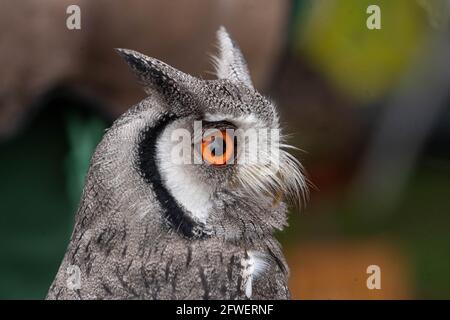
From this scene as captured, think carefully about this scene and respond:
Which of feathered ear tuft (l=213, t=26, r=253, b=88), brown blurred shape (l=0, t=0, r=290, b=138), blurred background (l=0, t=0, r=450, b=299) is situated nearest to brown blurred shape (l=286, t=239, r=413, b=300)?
blurred background (l=0, t=0, r=450, b=299)

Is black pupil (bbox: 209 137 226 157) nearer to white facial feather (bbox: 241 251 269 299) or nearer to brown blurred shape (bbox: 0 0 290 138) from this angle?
white facial feather (bbox: 241 251 269 299)

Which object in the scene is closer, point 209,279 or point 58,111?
point 209,279

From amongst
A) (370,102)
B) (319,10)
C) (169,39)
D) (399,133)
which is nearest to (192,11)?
(169,39)

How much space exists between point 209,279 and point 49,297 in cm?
47

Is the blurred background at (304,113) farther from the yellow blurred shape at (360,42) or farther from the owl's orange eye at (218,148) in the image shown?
the owl's orange eye at (218,148)

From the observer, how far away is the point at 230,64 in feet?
7.00

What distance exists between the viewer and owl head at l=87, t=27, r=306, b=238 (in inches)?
69.8

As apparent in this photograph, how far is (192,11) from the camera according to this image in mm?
3191

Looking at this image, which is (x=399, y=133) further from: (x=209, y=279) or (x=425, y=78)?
(x=209, y=279)

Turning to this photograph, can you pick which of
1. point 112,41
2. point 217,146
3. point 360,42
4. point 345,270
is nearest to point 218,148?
point 217,146

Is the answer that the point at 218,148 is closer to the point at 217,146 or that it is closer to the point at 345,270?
the point at 217,146

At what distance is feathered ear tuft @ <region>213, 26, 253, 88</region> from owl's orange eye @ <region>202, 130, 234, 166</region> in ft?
0.79

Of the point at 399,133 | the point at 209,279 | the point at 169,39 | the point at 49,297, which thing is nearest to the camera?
the point at 209,279
